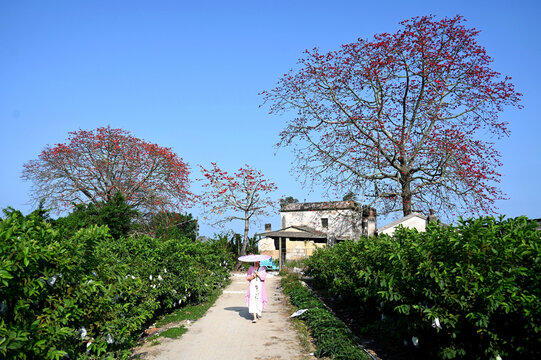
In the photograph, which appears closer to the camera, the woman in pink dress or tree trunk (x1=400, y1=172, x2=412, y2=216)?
the woman in pink dress

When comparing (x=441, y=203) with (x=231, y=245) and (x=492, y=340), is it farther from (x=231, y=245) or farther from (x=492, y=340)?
(x=231, y=245)

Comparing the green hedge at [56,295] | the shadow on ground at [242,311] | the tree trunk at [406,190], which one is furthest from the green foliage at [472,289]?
the tree trunk at [406,190]

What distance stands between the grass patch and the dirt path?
0.14 meters

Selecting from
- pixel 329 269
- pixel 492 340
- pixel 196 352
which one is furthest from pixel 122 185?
pixel 492 340

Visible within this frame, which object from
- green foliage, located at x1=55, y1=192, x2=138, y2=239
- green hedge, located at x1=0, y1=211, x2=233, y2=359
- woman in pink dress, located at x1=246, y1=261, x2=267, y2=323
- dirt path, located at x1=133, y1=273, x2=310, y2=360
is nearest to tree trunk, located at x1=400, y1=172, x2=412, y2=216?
dirt path, located at x1=133, y1=273, x2=310, y2=360

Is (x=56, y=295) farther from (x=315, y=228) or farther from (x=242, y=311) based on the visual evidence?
(x=315, y=228)

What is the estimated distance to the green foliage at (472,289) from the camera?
15.2 ft

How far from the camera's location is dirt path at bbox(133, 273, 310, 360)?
7.11 m

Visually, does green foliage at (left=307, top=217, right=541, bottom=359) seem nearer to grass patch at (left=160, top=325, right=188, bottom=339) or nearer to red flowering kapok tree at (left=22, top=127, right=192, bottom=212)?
grass patch at (left=160, top=325, right=188, bottom=339)

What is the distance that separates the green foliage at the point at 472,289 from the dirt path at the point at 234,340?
6.96 feet

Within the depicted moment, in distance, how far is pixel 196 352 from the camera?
24.1ft

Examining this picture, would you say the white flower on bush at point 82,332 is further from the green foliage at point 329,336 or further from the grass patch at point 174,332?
the grass patch at point 174,332

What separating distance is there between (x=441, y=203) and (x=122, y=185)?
65.7 feet

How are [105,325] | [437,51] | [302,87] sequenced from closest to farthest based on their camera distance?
[105,325], [437,51], [302,87]
